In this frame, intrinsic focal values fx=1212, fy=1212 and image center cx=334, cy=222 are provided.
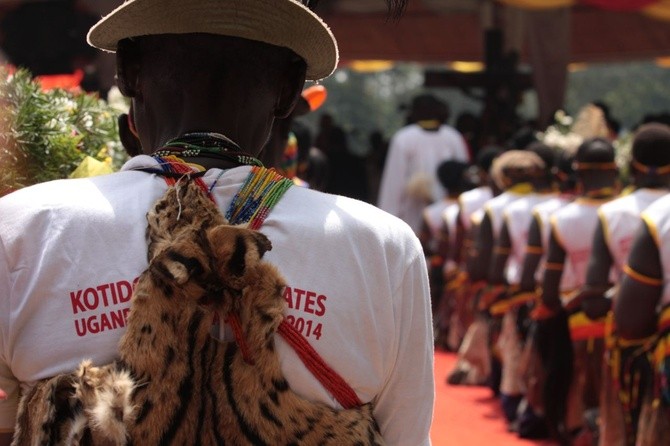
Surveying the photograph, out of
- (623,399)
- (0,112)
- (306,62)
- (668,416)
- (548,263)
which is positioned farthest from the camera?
(548,263)

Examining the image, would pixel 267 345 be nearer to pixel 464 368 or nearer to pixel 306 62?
pixel 306 62

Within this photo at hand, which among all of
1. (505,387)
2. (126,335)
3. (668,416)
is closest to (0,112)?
(126,335)

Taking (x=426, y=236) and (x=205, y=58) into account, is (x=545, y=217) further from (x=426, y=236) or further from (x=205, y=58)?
(x=205, y=58)

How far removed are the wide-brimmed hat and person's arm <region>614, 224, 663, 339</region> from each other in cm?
355

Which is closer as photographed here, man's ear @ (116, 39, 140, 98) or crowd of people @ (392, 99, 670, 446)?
man's ear @ (116, 39, 140, 98)

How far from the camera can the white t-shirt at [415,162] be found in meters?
13.8

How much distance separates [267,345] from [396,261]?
28 centimetres

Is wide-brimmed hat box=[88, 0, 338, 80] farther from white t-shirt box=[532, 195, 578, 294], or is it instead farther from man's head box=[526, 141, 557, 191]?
man's head box=[526, 141, 557, 191]

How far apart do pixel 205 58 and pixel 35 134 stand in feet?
3.51

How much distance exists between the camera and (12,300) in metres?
1.87

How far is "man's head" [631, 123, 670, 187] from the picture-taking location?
6.23 metres

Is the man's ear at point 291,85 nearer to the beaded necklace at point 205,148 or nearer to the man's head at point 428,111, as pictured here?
the beaded necklace at point 205,148

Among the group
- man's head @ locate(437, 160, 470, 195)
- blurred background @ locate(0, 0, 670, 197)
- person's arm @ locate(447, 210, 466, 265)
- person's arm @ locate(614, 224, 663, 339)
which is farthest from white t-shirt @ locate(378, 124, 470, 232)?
person's arm @ locate(614, 224, 663, 339)

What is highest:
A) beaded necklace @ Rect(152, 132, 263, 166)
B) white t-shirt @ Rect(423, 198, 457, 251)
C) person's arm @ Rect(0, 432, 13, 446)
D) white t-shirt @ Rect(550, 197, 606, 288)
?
beaded necklace @ Rect(152, 132, 263, 166)
